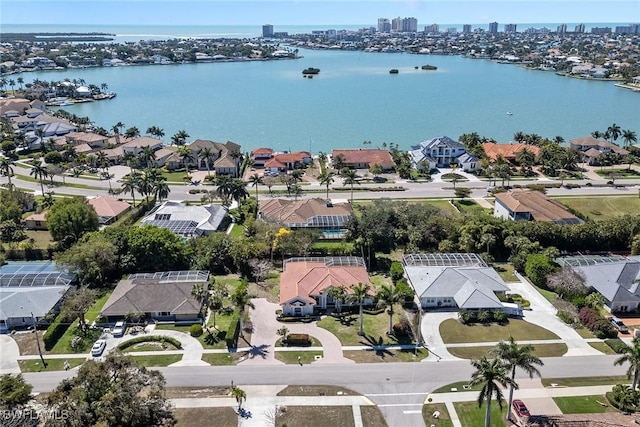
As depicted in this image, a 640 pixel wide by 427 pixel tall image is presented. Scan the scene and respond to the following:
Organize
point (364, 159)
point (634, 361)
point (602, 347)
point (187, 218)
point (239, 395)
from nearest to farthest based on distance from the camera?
point (634, 361)
point (239, 395)
point (602, 347)
point (187, 218)
point (364, 159)

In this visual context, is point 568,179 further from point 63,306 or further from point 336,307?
point 63,306

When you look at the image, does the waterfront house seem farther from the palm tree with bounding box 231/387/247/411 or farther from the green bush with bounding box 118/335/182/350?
the palm tree with bounding box 231/387/247/411

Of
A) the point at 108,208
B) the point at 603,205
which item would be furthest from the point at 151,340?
the point at 603,205

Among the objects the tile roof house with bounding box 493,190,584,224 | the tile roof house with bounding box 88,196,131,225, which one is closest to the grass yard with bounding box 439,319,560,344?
the tile roof house with bounding box 493,190,584,224

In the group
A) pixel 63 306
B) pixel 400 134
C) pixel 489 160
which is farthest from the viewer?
pixel 400 134

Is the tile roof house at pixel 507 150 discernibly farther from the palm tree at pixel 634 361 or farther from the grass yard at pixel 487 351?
the palm tree at pixel 634 361

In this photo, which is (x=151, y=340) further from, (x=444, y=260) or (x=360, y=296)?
(x=444, y=260)

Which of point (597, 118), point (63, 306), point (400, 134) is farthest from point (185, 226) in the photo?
point (597, 118)
